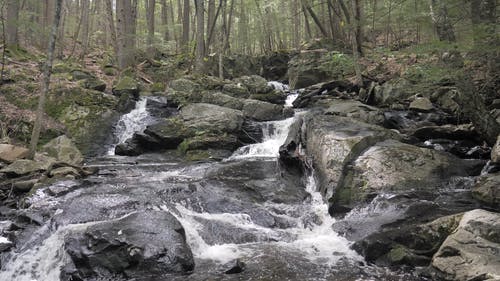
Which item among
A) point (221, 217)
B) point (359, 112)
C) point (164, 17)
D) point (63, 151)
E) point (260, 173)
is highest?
point (164, 17)

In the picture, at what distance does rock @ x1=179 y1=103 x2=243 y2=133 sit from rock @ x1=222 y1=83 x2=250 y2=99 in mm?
3786

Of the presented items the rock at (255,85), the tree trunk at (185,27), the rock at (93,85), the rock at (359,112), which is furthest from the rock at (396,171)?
the tree trunk at (185,27)

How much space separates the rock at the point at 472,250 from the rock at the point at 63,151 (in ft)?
31.9

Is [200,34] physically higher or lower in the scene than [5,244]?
higher

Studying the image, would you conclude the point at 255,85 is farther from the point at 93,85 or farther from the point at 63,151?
the point at 63,151

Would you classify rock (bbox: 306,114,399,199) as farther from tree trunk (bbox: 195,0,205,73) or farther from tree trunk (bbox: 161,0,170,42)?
tree trunk (bbox: 161,0,170,42)

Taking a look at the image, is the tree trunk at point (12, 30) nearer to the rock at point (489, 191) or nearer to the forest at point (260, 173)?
the forest at point (260, 173)

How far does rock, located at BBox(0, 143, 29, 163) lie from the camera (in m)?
10.5

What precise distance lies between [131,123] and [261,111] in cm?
500

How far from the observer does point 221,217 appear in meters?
8.32

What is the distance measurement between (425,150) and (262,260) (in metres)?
5.00

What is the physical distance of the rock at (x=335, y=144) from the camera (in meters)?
9.24

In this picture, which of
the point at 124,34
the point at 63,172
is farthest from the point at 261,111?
the point at 124,34

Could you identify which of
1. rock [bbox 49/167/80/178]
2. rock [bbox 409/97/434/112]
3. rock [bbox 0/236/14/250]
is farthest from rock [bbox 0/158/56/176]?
rock [bbox 409/97/434/112]
